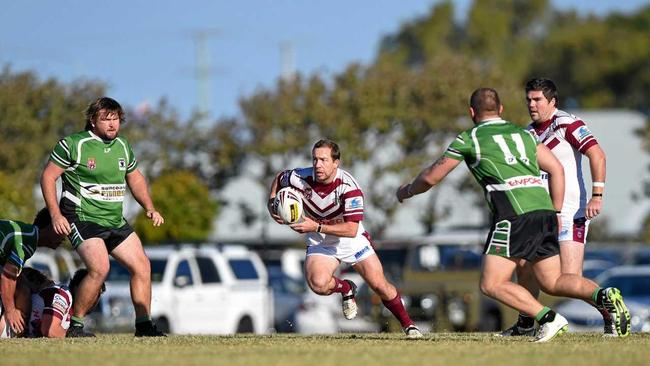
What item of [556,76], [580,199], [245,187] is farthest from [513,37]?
[580,199]

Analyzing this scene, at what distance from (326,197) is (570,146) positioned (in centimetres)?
226

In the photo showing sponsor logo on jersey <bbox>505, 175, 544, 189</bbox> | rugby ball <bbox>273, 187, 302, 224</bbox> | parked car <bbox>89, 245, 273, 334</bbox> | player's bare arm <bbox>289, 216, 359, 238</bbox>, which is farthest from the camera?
parked car <bbox>89, 245, 273, 334</bbox>

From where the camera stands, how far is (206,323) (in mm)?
24781

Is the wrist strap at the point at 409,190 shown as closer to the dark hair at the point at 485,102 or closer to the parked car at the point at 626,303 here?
the dark hair at the point at 485,102

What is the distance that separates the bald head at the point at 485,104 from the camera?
11703mm

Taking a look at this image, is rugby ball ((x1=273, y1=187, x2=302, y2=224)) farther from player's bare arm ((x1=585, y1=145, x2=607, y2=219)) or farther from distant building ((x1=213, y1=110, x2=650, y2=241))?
distant building ((x1=213, y1=110, x2=650, y2=241))

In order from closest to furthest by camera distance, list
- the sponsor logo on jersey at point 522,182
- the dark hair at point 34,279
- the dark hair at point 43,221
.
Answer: the sponsor logo on jersey at point 522,182
the dark hair at point 43,221
the dark hair at point 34,279

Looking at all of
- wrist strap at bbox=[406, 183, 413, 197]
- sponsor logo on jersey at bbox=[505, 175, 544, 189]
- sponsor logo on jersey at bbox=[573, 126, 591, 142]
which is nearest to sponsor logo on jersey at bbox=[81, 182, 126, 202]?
wrist strap at bbox=[406, 183, 413, 197]

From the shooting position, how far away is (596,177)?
12883 millimetres

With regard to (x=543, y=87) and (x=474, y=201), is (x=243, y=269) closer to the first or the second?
(x=543, y=87)

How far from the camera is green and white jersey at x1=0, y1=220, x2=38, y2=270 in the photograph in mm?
13305

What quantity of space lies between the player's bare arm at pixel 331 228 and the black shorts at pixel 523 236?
5.02 feet

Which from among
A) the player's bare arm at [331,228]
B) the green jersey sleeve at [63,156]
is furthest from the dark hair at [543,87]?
the green jersey sleeve at [63,156]

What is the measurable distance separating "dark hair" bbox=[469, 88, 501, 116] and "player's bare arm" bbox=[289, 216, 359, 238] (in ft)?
5.82
